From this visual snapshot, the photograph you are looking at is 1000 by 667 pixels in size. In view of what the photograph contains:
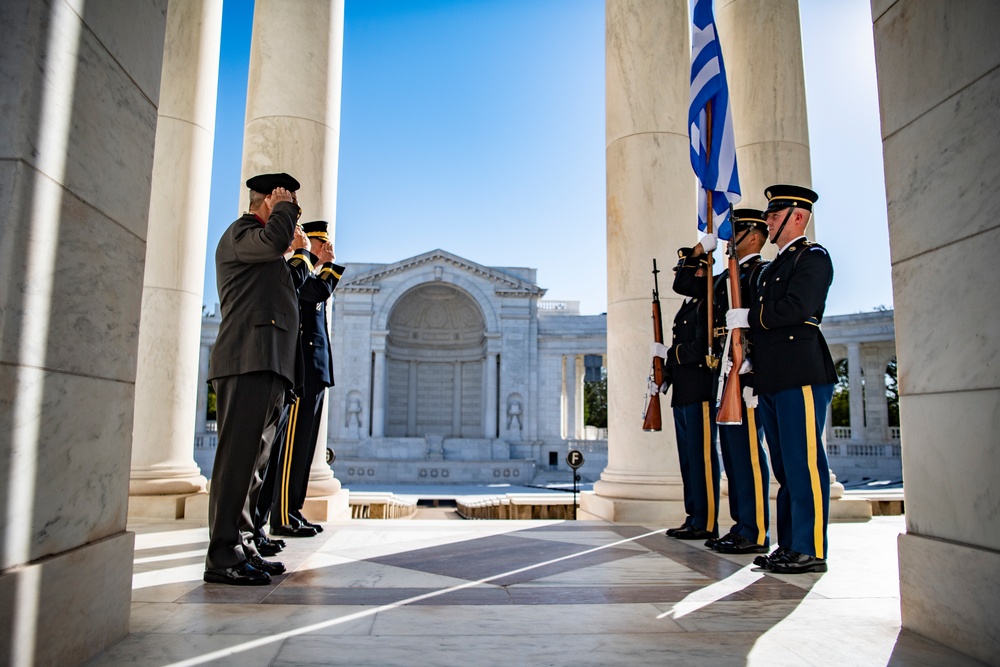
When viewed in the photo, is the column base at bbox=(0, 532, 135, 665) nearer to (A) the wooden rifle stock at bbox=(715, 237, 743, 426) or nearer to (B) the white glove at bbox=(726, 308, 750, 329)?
(A) the wooden rifle stock at bbox=(715, 237, 743, 426)

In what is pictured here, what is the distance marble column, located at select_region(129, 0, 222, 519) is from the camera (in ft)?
44.2

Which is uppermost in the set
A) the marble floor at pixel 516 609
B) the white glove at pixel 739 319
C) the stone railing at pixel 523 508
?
the white glove at pixel 739 319

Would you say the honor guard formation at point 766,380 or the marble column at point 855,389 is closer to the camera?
the honor guard formation at point 766,380

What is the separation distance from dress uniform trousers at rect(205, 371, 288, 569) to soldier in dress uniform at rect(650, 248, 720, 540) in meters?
6.25

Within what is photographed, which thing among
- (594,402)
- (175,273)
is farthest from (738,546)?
(594,402)

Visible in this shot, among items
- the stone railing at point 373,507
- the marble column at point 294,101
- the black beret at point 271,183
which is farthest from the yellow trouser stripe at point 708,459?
the stone railing at point 373,507

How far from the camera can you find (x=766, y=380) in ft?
28.3

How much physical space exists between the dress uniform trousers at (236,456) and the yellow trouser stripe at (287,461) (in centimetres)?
317

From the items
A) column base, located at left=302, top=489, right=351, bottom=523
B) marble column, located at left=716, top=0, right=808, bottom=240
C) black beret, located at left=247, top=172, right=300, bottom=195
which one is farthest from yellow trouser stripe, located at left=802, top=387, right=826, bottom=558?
column base, located at left=302, top=489, right=351, bottom=523

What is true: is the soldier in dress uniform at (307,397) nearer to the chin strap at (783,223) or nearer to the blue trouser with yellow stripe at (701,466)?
the blue trouser with yellow stripe at (701,466)

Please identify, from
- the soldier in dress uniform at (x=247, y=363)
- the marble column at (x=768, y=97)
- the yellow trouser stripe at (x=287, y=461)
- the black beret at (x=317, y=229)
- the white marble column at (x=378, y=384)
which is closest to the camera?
the soldier in dress uniform at (x=247, y=363)

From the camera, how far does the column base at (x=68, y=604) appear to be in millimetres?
3963

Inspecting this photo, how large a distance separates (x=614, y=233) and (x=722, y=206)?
2976 mm

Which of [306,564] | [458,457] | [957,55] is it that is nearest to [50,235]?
[306,564]
